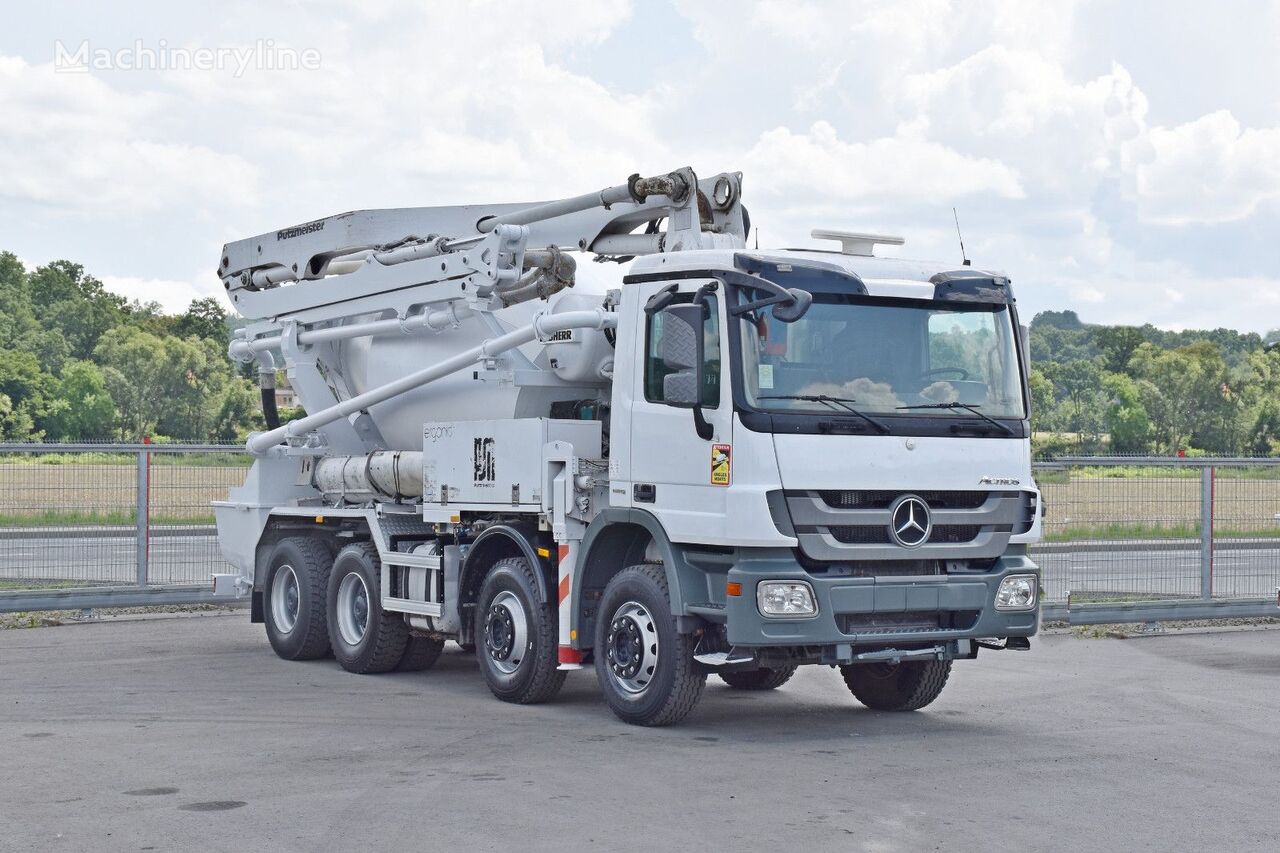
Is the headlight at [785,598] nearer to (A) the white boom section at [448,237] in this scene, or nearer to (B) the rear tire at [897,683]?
(B) the rear tire at [897,683]

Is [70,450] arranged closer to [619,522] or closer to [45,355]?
[619,522]

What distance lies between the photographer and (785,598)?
33.7 ft

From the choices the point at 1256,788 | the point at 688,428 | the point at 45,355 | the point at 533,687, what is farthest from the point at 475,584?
the point at 45,355

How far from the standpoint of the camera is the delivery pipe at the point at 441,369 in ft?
39.2

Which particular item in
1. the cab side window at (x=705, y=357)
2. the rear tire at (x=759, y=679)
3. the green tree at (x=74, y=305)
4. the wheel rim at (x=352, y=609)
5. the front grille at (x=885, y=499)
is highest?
the green tree at (x=74, y=305)

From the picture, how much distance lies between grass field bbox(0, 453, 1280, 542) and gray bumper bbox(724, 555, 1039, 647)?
6992 millimetres

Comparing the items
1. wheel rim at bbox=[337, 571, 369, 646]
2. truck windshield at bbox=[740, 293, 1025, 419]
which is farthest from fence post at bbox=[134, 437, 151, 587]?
truck windshield at bbox=[740, 293, 1025, 419]

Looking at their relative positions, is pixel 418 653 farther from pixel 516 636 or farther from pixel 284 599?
pixel 516 636

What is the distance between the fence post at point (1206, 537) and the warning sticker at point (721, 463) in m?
9.48

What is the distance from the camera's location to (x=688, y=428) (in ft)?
34.7

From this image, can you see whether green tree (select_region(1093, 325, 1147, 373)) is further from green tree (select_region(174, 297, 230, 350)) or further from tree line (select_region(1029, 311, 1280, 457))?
green tree (select_region(174, 297, 230, 350))

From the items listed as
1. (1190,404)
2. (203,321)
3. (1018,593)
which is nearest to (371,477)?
(1018,593)

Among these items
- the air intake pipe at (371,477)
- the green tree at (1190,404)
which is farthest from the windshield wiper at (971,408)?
the green tree at (1190,404)

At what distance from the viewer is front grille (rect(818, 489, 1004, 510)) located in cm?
1043
